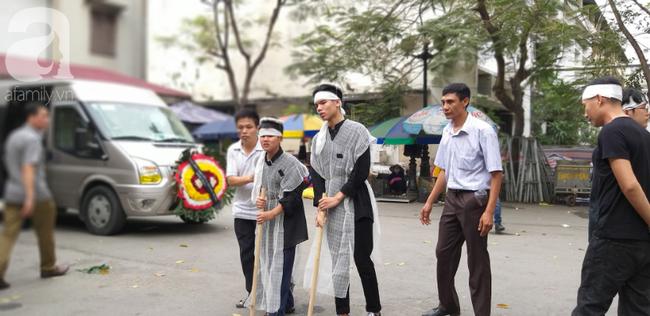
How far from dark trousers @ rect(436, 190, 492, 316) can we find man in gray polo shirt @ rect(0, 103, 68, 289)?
9.15 ft

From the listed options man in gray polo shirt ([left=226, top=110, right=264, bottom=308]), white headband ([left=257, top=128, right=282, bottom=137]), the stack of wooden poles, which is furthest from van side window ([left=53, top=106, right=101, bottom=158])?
the stack of wooden poles

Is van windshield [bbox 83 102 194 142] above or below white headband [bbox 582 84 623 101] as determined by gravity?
below

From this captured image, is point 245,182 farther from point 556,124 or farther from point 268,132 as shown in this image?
point 556,124

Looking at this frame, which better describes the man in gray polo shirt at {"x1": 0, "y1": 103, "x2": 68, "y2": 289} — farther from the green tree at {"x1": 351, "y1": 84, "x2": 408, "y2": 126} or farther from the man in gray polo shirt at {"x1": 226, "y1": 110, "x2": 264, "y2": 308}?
the green tree at {"x1": 351, "y1": 84, "x2": 408, "y2": 126}

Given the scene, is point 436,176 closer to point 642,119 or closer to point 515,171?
point 642,119

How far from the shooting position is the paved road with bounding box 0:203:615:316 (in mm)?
3818

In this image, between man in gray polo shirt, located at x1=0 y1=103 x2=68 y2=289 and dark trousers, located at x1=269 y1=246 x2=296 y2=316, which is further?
dark trousers, located at x1=269 y1=246 x2=296 y2=316

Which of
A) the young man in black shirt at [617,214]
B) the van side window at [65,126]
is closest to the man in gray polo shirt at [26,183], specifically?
the van side window at [65,126]

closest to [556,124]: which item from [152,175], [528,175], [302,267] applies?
[528,175]

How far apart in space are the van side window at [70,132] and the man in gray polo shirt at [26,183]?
0.05 metres

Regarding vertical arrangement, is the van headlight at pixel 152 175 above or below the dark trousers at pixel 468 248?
above

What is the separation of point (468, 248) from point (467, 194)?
323 millimetres

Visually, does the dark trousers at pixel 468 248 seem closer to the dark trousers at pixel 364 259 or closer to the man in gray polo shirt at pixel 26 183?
the dark trousers at pixel 364 259

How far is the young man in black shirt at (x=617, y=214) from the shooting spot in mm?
2557
